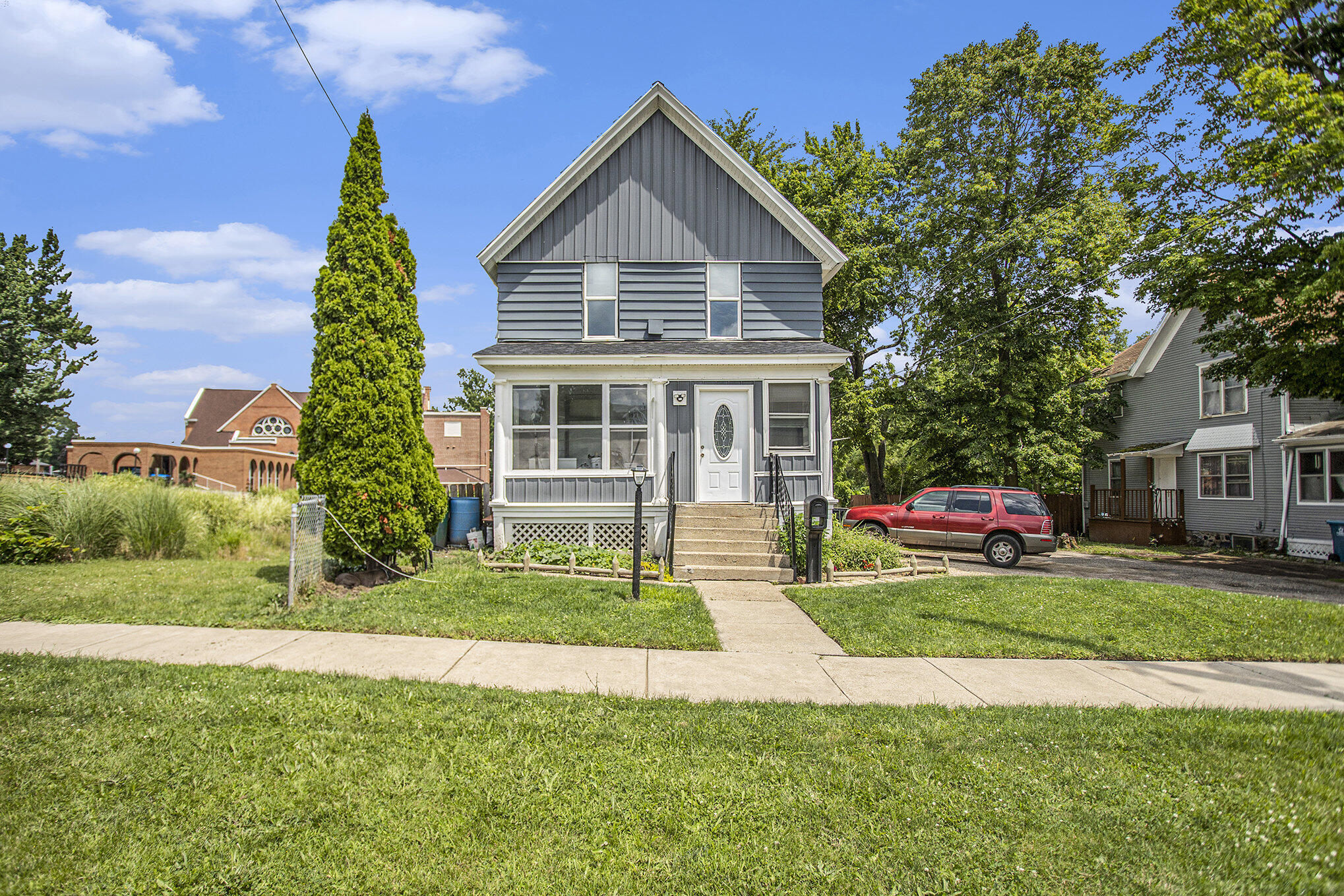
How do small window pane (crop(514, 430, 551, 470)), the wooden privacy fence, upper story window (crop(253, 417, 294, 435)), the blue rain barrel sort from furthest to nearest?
upper story window (crop(253, 417, 294, 435)), the wooden privacy fence, the blue rain barrel, small window pane (crop(514, 430, 551, 470))

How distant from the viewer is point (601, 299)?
15.4 metres

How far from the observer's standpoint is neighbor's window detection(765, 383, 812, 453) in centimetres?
1468

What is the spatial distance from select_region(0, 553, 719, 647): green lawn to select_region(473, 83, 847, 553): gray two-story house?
153 inches

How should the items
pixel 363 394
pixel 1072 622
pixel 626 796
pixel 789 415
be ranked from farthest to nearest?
pixel 789 415
pixel 363 394
pixel 1072 622
pixel 626 796

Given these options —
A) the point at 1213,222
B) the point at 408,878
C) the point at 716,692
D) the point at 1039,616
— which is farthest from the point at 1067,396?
the point at 408,878

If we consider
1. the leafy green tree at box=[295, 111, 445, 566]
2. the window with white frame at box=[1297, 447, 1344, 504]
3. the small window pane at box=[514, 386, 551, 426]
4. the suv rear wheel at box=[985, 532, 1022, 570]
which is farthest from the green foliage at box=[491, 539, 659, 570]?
the window with white frame at box=[1297, 447, 1344, 504]

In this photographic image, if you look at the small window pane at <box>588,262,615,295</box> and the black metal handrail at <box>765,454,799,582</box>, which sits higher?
the small window pane at <box>588,262,615,295</box>

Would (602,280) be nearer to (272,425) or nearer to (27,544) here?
(27,544)

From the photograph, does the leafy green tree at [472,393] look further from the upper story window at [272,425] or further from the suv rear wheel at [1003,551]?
the suv rear wheel at [1003,551]

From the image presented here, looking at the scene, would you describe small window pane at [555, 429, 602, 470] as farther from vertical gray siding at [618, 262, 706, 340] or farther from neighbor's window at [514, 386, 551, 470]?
vertical gray siding at [618, 262, 706, 340]

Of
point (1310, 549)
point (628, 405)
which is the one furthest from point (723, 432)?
point (1310, 549)

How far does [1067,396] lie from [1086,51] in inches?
441

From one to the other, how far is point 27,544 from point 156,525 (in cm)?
170

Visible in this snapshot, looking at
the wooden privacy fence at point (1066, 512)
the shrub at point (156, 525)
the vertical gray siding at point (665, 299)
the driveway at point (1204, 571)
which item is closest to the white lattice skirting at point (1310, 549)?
the driveway at point (1204, 571)
